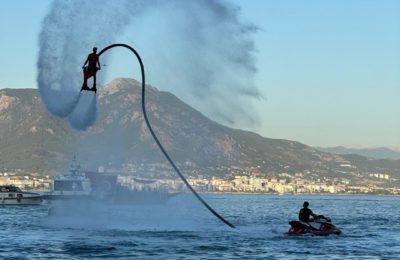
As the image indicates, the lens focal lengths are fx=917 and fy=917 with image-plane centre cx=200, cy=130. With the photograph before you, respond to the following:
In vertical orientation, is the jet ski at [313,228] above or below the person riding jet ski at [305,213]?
below

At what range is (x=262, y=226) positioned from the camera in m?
101

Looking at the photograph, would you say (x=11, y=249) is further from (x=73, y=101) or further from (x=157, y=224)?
(x=157, y=224)

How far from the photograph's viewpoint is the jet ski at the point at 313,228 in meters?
86.5

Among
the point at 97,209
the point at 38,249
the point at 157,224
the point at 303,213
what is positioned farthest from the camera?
the point at 97,209

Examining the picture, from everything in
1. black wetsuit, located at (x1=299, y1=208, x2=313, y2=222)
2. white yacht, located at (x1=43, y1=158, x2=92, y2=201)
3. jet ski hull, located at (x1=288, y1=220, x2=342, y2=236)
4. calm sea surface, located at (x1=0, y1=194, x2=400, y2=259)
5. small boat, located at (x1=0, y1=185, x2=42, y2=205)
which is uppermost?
white yacht, located at (x1=43, y1=158, x2=92, y2=201)

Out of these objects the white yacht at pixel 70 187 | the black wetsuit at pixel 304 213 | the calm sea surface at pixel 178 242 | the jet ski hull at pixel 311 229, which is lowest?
the calm sea surface at pixel 178 242

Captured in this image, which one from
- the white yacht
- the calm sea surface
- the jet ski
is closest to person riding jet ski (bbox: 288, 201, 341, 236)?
the jet ski

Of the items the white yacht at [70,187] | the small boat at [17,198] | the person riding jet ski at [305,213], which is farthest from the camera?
the small boat at [17,198]

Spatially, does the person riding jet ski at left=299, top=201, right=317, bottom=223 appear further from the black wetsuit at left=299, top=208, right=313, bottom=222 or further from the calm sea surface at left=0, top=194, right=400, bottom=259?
the calm sea surface at left=0, top=194, right=400, bottom=259

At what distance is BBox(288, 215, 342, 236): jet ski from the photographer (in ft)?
284

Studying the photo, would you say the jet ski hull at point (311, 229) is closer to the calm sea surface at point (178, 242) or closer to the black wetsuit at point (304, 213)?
the black wetsuit at point (304, 213)

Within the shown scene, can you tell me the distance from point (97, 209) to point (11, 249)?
6079 cm

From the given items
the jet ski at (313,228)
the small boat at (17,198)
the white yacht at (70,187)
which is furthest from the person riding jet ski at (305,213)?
the small boat at (17,198)

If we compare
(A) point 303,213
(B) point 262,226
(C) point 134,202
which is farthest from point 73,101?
(C) point 134,202
